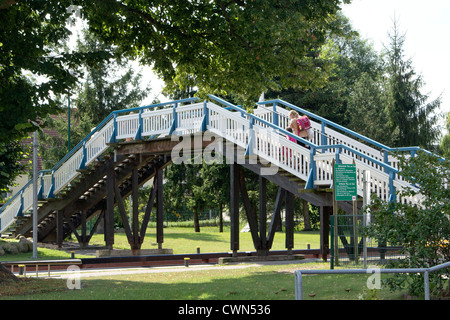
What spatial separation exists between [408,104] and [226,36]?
32.6m

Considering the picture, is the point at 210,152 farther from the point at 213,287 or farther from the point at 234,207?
the point at 213,287

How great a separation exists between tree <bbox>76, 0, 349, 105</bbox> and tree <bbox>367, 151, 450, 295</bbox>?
703cm

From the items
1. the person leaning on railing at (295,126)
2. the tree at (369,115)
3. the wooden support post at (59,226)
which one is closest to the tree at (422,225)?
the person leaning on railing at (295,126)

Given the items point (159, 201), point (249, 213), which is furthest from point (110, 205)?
point (249, 213)

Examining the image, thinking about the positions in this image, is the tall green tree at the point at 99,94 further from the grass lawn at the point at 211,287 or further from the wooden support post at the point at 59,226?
the grass lawn at the point at 211,287

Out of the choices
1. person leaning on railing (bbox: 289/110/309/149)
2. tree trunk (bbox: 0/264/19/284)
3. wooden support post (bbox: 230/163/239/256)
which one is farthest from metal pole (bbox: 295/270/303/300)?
wooden support post (bbox: 230/163/239/256)

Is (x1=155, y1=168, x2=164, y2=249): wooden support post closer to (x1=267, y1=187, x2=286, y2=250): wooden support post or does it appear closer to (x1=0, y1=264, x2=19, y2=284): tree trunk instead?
(x1=267, y1=187, x2=286, y2=250): wooden support post

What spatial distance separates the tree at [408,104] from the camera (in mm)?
47500

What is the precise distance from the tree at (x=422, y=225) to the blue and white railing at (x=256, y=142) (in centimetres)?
490

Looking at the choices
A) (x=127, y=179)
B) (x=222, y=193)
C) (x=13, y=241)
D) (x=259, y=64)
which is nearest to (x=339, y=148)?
(x=259, y=64)

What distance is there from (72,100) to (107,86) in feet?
8.98

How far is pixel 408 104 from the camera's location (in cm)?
4766

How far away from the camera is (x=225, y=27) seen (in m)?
17.9
